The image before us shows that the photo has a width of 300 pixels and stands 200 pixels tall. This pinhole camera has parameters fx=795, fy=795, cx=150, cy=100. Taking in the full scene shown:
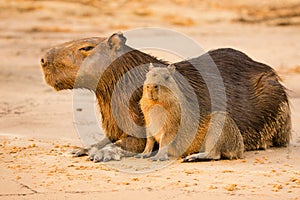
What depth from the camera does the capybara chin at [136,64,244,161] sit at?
6773 millimetres

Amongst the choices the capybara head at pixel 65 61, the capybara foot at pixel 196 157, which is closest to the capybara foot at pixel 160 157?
the capybara foot at pixel 196 157

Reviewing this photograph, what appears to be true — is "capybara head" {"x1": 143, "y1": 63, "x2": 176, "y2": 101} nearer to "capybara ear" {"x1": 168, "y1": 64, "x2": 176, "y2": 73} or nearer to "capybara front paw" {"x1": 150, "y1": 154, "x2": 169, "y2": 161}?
"capybara ear" {"x1": 168, "y1": 64, "x2": 176, "y2": 73}

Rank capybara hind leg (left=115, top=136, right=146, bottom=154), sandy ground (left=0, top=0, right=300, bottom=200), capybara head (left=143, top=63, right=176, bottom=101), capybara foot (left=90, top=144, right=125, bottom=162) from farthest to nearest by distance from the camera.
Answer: capybara hind leg (left=115, top=136, right=146, bottom=154) < capybara foot (left=90, top=144, right=125, bottom=162) < capybara head (left=143, top=63, right=176, bottom=101) < sandy ground (left=0, top=0, right=300, bottom=200)

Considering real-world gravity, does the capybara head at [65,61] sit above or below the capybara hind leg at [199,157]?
above

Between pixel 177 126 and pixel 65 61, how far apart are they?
1.16 meters

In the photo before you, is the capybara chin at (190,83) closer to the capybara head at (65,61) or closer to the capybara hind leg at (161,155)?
the capybara head at (65,61)

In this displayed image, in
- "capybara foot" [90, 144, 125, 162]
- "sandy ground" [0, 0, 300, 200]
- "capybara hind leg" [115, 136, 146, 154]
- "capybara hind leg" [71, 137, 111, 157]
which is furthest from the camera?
"capybara hind leg" [71, 137, 111, 157]

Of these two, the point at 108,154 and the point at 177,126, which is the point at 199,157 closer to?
the point at 177,126

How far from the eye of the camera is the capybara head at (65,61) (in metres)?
7.04

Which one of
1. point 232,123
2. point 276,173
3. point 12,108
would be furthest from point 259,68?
point 12,108

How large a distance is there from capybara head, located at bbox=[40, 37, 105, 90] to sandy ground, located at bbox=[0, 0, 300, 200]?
0.71 meters

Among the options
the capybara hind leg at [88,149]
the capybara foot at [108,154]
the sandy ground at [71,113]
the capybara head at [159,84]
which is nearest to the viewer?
the sandy ground at [71,113]

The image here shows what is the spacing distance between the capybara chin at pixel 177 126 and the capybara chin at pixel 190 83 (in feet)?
0.42

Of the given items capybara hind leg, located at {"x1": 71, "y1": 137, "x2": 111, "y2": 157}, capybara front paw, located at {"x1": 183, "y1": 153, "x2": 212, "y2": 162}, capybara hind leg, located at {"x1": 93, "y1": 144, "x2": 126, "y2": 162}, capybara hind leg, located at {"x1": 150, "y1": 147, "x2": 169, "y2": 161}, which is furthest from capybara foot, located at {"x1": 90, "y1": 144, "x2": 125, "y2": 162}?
capybara front paw, located at {"x1": 183, "y1": 153, "x2": 212, "y2": 162}
